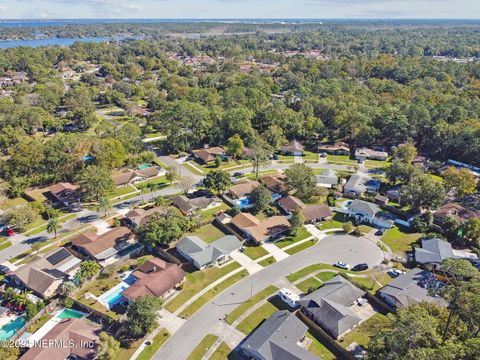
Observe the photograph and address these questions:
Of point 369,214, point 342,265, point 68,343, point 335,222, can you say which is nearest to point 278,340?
point 342,265

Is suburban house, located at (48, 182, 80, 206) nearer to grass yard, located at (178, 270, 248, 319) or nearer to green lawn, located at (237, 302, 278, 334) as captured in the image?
grass yard, located at (178, 270, 248, 319)

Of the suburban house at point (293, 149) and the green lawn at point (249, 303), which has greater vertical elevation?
the suburban house at point (293, 149)

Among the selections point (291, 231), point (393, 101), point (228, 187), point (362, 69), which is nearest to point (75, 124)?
point (228, 187)

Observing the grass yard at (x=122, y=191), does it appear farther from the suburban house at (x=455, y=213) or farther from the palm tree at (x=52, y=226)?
the suburban house at (x=455, y=213)

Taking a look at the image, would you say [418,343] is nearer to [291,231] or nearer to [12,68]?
[291,231]

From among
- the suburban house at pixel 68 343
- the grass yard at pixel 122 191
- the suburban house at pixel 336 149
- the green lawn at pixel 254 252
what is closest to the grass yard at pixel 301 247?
the green lawn at pixel 254 252

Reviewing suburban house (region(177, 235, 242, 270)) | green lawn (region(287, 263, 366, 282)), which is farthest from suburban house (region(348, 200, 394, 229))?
suburban house (region(177, 235, 242, 270))

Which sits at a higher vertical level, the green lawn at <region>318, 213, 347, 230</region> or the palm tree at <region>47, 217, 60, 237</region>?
the palm tree at <region>47, 217, 60, 237</region>
